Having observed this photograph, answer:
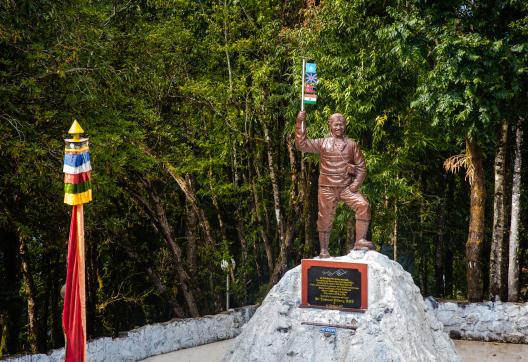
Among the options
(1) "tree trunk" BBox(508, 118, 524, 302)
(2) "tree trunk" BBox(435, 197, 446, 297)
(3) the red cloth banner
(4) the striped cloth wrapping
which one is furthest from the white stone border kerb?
(4) the striped cloth wrapping

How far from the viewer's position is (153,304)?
22.1m

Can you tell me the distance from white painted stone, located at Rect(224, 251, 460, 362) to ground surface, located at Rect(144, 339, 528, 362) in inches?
63.6

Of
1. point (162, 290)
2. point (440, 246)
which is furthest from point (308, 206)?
point (440, 246)

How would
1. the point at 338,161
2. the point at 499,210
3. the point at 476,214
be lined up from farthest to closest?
the point at 499,210, the point at 476,214, the point at 338,161

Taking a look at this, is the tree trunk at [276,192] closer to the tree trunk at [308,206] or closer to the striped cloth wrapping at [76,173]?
the tree trunk at [308,206]

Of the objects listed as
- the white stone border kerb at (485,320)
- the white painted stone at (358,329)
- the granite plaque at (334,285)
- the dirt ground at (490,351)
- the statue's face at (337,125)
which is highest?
the statue's face at (337,125)

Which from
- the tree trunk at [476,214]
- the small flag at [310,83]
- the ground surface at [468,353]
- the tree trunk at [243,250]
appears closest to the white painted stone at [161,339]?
the ground surface at [468,353]

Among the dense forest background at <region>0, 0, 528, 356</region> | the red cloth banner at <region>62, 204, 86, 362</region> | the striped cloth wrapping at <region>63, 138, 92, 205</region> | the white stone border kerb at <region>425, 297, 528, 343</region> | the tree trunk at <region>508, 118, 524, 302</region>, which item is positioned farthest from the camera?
the tree trunk at <region>508, 118, 524, 302</region>

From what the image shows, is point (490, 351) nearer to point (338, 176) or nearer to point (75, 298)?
point (338, 176)

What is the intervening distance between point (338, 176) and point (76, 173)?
16.4 feet

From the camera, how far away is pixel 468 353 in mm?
12656

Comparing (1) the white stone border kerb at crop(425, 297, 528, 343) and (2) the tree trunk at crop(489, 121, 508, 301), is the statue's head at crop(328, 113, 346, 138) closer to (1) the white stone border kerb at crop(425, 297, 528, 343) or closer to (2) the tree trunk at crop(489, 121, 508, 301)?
(1) the white stone border kerb at crop(425, 297, 528, 343)

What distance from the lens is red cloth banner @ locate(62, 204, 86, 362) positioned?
23.6ft

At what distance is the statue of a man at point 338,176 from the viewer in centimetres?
1105
